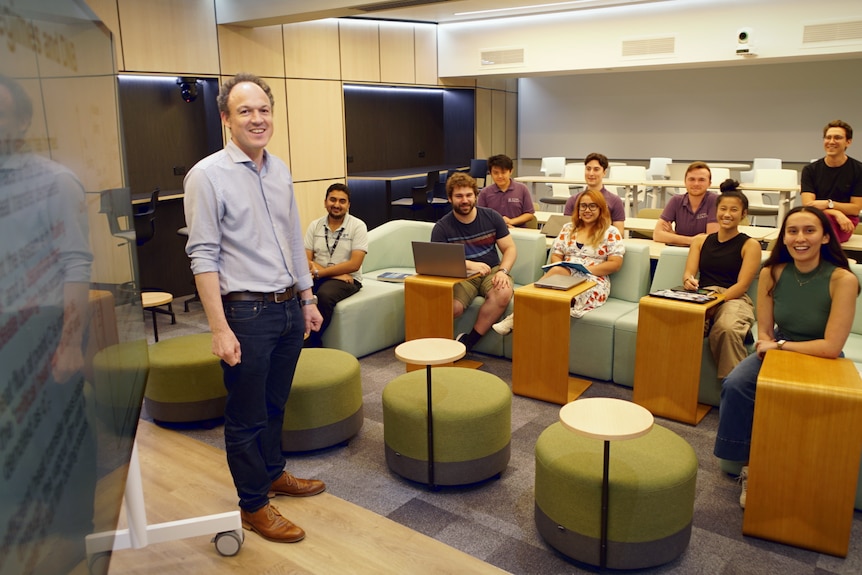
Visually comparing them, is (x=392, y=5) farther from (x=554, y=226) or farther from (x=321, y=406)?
(x=321, y=406)

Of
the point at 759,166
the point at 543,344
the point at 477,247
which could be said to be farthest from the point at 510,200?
the point at 759,166

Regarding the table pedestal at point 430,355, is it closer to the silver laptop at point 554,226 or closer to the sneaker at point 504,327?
the sneaker at point 504,327

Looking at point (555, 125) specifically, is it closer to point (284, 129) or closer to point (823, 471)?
point (284, 129)

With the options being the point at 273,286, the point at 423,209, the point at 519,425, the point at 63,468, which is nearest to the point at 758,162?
the point at 423,209

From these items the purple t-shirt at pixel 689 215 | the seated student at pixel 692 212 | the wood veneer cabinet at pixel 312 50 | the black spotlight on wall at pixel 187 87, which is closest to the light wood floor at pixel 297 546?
the seated student at pixel 692 212

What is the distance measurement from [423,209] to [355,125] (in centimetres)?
171

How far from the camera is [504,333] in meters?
4.63

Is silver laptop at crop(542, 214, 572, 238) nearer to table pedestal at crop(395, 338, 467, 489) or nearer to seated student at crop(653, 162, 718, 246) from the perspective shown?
seated student at crop(653, 162, 718, 246)

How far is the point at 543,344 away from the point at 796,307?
57.0 inches

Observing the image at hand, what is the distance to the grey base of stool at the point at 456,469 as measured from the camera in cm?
308

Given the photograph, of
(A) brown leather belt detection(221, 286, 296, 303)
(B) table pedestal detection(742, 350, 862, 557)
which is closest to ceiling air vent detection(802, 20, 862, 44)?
(B) table pedestal detection(742, 350, 862, 557)

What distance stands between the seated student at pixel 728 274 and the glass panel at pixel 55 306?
10.6ft

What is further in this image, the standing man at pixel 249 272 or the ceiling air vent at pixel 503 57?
the ceiling air vent at pixel 503 57

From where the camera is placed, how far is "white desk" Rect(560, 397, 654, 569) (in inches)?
91.9
